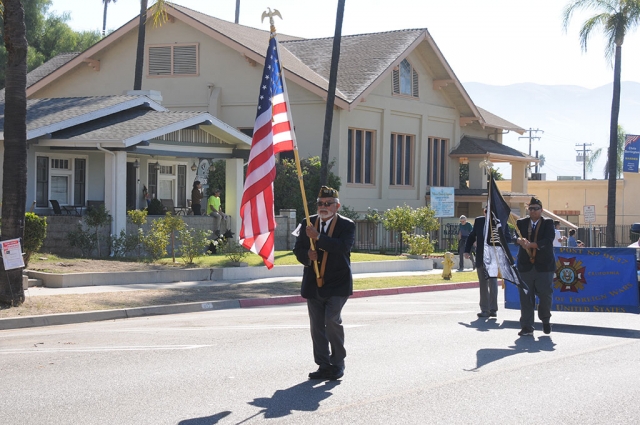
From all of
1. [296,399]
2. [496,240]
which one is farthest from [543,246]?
[296,399]

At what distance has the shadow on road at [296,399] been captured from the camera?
754 centimetres

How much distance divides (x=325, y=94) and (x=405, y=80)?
6.12 meters

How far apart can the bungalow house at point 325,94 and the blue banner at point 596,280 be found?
17505 mm

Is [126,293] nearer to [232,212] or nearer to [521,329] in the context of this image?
[521,329]

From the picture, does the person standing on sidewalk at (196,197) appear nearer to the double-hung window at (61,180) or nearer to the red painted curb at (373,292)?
the double-hung window at (61,180)

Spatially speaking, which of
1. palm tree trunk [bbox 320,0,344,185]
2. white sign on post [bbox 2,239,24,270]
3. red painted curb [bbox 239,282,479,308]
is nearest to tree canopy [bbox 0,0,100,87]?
palm tree trunk [bbox 320,0,344,185]

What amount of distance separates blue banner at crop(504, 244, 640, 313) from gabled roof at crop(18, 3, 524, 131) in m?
19.5

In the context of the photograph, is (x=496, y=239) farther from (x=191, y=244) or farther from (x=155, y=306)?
(x=191, y=244)

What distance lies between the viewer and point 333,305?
28.4 ft

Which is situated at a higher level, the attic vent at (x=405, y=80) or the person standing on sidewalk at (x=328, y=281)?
the attic vent at (x=405, y=80)

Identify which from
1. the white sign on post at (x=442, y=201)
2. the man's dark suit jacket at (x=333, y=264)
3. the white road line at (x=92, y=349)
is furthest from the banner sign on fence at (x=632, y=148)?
the man's dark suit jacket at (x=333, y=264)

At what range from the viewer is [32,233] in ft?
62.2

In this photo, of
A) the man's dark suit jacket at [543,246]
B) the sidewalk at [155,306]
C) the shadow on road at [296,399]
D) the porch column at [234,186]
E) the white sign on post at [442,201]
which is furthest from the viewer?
the white sign on post at [442,201]

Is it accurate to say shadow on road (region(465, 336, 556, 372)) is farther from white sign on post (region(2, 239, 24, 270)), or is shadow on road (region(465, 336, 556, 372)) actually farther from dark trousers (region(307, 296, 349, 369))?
white sign on post (region(2, 239, 24, 270))
